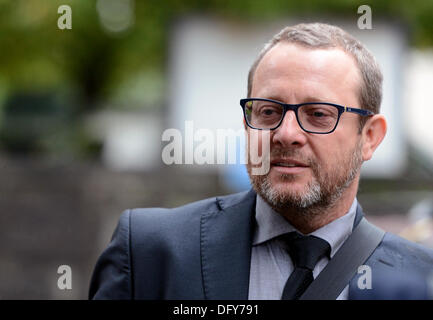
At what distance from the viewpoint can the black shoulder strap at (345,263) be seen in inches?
94.1

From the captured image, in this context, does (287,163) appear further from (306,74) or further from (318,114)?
(306,74)

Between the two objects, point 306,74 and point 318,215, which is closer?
point 306,74

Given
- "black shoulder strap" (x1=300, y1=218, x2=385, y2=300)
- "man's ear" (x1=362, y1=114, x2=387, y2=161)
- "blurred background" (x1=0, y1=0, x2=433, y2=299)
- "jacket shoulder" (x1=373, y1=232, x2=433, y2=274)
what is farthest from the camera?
"blurred background" (x1=0, y1=0, x2=433, y2=299)

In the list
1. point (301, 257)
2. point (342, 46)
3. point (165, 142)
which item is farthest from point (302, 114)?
point (165, 142)

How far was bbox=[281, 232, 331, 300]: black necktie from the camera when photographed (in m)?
2.43

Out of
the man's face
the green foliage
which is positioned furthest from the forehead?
the green foliage

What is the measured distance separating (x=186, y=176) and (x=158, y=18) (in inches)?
181

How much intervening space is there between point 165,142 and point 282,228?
6.66 m

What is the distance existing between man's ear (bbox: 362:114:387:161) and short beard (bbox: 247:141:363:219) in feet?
0.36

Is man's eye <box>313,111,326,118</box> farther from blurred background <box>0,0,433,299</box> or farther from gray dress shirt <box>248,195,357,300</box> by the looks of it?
blurred background <box>0,0,433,299</box>

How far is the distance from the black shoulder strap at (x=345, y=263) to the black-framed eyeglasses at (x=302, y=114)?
1.33 ft

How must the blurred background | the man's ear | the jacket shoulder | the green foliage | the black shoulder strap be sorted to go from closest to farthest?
1. the black shoulder strap
2. the jacket shoulder
3. the man's ear
4. the blurred background
5. the green foliage

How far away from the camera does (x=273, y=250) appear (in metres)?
2.56
